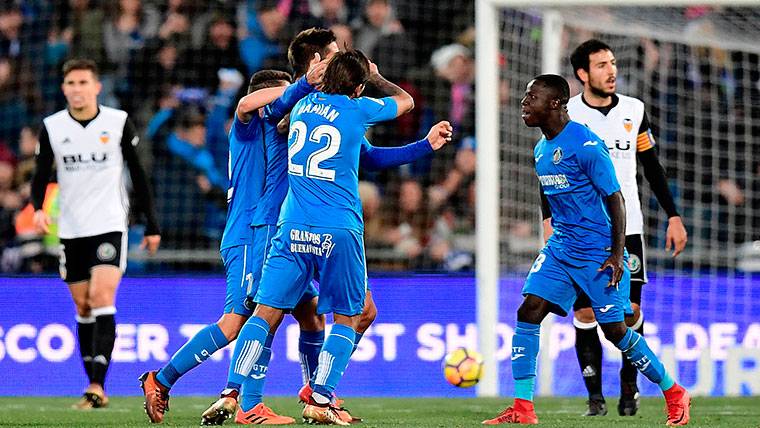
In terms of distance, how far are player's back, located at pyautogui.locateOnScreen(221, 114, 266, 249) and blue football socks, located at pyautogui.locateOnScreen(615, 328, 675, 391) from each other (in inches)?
82.4

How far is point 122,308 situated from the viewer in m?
11.8

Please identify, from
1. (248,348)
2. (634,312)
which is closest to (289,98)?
(248,348)

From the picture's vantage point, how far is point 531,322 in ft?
24.2

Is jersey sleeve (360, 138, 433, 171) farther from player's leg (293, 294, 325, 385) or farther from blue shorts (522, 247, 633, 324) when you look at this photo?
player's leg (293, 294, 325, 385)

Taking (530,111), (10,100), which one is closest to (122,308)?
(10,100)

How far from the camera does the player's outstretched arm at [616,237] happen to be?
7301 millimetres

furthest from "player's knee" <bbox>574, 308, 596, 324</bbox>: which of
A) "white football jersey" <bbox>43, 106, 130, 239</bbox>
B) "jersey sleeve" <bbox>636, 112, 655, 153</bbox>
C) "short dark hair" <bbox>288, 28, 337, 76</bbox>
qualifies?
"white football jersey" <bbox>43, 106, 130, 239</bbox>

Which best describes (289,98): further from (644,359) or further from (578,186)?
(644,359)

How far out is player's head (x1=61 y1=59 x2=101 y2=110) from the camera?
381 inches

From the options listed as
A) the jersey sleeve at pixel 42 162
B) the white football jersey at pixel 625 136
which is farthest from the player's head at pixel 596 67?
the jersey sleeve at pixel 42 162

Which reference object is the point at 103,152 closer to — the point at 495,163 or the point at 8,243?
the point at 495,163

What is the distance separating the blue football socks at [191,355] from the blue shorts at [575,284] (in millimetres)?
1664

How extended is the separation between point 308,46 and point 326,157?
2.50 ft

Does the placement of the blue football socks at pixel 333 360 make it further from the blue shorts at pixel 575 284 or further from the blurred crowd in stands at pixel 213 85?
the blurred crowd in stands at pixel 213 85
